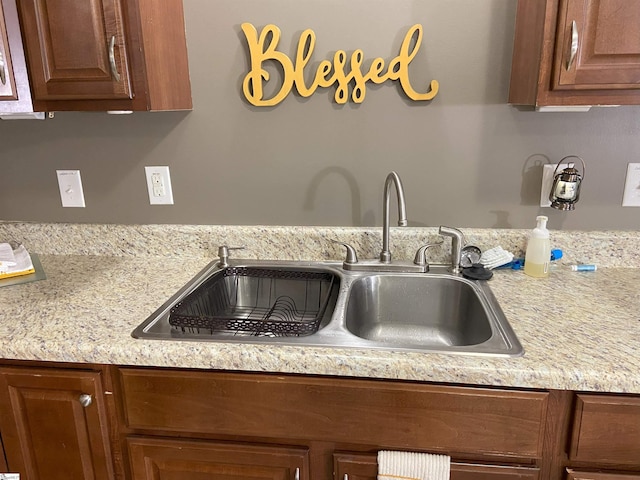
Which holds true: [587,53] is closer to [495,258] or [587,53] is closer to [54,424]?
[495,258]

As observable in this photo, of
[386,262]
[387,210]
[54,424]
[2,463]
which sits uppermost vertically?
[387,210]

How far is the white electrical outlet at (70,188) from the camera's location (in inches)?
63.8

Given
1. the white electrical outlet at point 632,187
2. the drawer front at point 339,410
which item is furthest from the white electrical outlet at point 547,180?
the drawer front at point 339,410

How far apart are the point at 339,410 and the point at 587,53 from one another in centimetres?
96

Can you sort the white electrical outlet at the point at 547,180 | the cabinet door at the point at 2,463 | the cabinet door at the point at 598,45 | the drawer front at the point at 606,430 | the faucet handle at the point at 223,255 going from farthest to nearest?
the faucet handle at the point at 223,255
the white electrical outlet at the point at 547,180
the cabinet door at the point at 2,463
the cabinet door at the point at 598,45
the drawer front at the point at 606,430

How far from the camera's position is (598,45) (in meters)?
1.07

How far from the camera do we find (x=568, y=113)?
4.51 feet

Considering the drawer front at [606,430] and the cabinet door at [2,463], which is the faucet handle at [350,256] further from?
the cabinet door at [2,463]

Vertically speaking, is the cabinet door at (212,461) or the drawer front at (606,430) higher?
the drawer front at (606,430)

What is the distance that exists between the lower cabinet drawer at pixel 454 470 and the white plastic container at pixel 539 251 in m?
0.58

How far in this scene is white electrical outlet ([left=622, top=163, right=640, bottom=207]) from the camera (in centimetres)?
139

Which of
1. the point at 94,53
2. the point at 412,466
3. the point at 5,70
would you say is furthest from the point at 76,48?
the point at 412,466

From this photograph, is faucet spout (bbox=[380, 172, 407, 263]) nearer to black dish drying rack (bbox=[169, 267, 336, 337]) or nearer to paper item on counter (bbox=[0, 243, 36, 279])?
black dish drying rack (bbox=[169, 267, 336, 337])

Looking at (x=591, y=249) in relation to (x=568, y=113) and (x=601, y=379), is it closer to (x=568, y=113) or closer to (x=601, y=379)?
(x=568, y=113)
